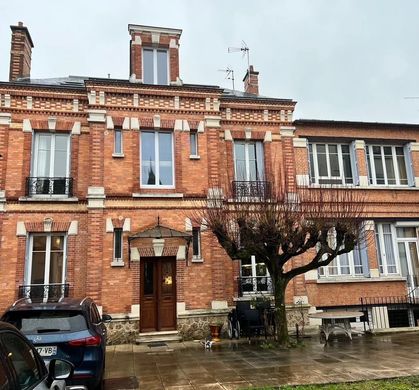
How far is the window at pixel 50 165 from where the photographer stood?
13352 mm

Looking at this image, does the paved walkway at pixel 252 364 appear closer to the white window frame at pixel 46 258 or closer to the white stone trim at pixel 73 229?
the white window frame at pixel 46 258

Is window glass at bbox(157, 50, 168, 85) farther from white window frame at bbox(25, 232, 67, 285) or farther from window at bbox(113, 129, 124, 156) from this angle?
white window frame at bbox(25, 232, 67, 285)

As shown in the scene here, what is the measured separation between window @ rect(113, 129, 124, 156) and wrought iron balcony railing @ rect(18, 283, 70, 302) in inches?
179

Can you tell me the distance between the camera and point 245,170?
1499cm

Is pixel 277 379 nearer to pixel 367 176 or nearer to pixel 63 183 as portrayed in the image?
pixel 63 183

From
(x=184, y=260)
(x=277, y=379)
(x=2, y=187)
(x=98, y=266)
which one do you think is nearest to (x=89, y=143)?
(x=2, y=187)

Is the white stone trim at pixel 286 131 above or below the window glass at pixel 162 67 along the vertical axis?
below

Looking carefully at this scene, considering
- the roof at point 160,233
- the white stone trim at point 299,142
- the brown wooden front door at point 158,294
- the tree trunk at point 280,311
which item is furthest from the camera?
the white stone trim at point 299,142

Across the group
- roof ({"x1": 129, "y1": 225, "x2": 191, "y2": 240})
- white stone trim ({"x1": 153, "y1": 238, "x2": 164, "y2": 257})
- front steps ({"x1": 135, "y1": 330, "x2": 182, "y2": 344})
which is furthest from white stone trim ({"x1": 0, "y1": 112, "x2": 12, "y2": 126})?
front steps ({"x1": 135, "y1": 330, "x2": 182, "y2": 344})

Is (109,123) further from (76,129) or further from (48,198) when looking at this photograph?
(48,198)

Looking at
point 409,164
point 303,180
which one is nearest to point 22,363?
point 303,180

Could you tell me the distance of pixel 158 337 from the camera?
1262cm

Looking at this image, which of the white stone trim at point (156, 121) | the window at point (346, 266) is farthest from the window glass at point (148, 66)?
the window at point (346, 266)

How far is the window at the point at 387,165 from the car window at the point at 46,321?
13.0 m
